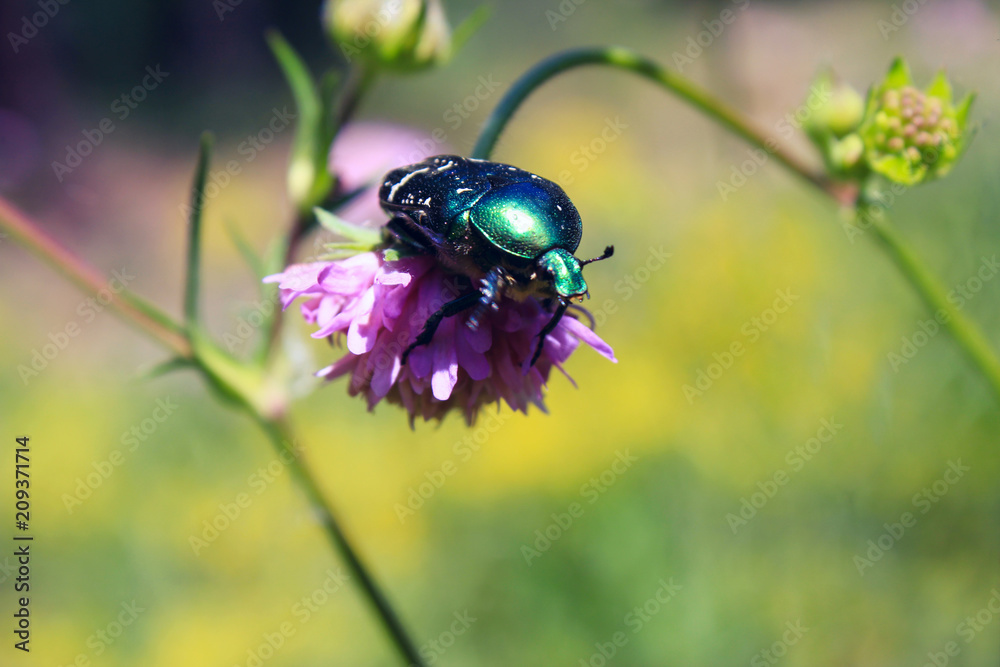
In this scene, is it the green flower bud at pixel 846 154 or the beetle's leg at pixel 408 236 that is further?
the green flower bud at pixel 846 154

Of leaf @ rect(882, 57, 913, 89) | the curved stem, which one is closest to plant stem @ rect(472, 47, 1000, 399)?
the curved stem

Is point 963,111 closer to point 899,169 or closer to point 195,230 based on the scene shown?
point 899,169

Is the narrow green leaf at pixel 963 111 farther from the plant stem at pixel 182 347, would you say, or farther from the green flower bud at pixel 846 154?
the plant stem at pixel 182 347

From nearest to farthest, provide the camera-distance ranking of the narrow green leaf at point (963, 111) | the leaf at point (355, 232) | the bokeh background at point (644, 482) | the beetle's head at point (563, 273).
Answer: the beetle's head at point (563, 273), the leaf at point (355, 232), the narrow green leaf at point (963, 111), the bokeh background at point (644, 482)

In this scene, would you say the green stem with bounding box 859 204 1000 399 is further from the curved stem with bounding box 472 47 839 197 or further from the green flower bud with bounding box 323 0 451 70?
the green flower bud with bounding box 323 0 451 70

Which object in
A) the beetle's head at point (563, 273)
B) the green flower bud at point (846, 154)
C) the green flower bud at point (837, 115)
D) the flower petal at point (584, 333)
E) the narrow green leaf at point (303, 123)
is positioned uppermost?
the green flower bud at point (837, 115)

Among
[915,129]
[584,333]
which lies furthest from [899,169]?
[584,333]

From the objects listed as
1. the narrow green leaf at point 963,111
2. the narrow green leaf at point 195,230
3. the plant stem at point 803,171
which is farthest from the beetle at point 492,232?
the narrow green leaf at point 963,111
